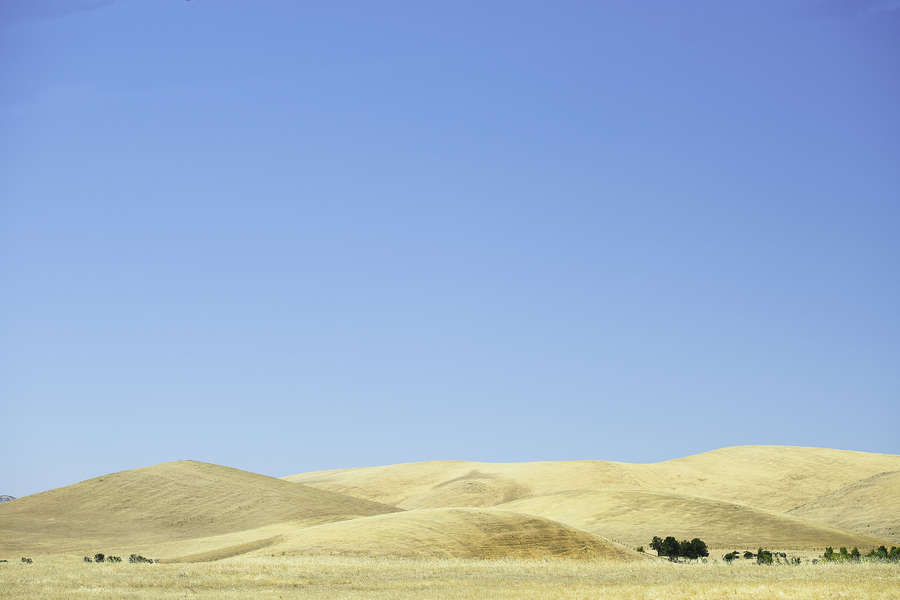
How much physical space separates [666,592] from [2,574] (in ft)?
96.7

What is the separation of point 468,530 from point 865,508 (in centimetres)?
6060

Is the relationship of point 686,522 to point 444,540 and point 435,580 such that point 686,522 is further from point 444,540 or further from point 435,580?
point 435,580

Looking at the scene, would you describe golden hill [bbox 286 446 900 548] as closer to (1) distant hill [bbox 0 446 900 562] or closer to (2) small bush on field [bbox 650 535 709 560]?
(1) distant hill [bbox 0 446 900 562]

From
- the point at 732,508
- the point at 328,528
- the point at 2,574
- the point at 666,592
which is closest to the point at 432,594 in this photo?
the point at 666,592

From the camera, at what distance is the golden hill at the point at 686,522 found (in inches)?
2749

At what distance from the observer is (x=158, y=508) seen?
290ft

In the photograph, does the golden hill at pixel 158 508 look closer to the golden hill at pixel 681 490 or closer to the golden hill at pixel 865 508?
the golden hill at pixel 681 490

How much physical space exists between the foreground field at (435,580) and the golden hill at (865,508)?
48706 mm

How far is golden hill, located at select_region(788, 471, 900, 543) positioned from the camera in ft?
280

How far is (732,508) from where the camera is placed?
262 feet

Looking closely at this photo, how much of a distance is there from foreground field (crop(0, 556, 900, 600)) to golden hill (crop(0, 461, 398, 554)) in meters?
36.8

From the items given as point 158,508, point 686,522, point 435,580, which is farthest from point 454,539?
point 158,508

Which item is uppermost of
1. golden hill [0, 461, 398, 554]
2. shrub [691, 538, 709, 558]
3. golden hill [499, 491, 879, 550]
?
golden hill [0, 461, 398, 554]

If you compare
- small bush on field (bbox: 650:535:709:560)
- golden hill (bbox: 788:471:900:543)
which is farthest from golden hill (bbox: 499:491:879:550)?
golden hill (bbox: 788:471:900:543)
